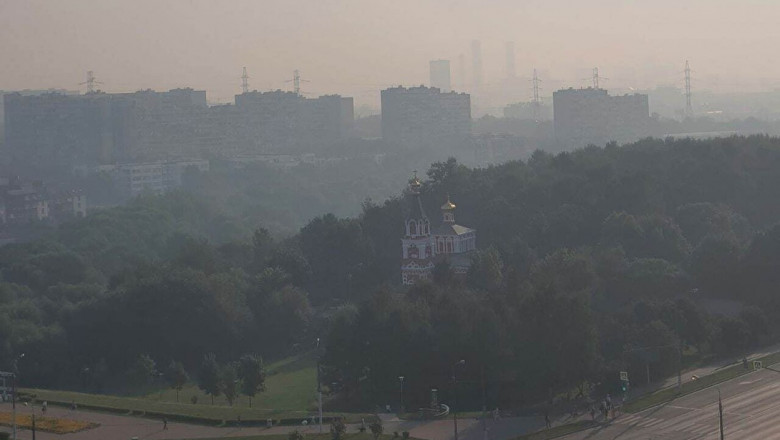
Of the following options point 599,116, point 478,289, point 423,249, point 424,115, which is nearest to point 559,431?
point 478,289

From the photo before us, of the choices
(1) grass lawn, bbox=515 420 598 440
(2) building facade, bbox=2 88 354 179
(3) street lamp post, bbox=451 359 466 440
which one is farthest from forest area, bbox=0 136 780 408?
(2) building facade, bbox=2 88 354 179

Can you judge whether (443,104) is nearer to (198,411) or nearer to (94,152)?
(94,152)

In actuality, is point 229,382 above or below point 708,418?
above

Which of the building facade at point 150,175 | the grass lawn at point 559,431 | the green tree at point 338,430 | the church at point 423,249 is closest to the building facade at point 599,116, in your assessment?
the building facade at point 150,175

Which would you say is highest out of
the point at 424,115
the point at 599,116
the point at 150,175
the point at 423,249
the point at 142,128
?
the point at 142,128

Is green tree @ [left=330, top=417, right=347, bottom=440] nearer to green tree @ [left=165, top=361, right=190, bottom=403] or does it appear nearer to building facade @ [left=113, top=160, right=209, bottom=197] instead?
green tree @ [left=165, top=361, right=190, bottom=403]

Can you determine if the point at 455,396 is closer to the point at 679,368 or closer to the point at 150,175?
the point at 679,368

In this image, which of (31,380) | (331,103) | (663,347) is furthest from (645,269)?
(331,103)
